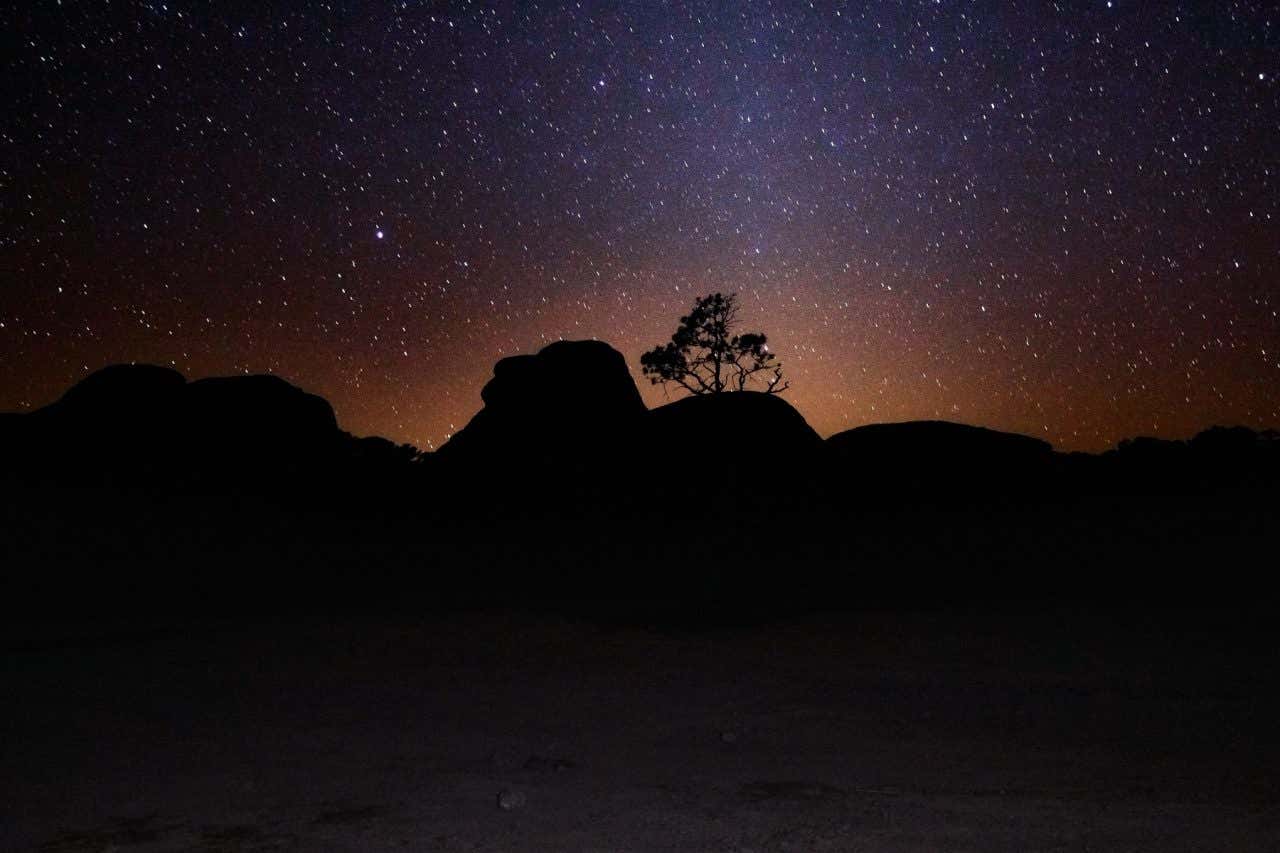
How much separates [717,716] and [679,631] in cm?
525

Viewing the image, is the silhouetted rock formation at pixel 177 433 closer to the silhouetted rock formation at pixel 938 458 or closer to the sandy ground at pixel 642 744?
the silhouetted rock formation at pixel 938 458

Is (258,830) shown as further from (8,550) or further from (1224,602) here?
(8,550)

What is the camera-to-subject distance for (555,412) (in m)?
47.2

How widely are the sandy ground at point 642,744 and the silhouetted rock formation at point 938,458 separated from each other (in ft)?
85.7

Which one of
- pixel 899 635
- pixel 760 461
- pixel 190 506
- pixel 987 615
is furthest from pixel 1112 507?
pixel 190 506

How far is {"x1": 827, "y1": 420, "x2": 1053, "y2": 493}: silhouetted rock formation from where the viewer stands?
37.4 meters

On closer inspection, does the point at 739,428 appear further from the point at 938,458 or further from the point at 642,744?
the point at 642,744

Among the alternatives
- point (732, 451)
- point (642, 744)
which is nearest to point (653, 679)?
point (642, 744)

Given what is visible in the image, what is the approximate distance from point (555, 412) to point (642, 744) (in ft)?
133

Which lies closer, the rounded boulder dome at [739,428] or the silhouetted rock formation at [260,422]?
the rounded boulder dome at [739,428]

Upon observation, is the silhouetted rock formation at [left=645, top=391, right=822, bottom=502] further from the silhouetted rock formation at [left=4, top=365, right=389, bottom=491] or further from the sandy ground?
the sandy ground

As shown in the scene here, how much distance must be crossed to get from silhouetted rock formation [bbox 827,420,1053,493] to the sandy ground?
2612 centimetres

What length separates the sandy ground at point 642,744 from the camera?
4.82m

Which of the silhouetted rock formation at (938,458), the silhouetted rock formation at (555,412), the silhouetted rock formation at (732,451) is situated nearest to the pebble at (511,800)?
the silhouetted rock formation at (732,451)
